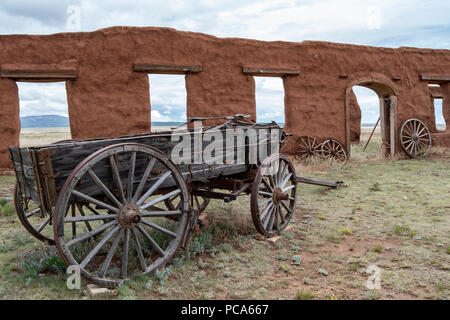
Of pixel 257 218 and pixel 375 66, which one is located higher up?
pixel 375 66

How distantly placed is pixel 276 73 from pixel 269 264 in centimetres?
706

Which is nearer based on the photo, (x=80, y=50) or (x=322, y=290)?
(x=322, y=290)

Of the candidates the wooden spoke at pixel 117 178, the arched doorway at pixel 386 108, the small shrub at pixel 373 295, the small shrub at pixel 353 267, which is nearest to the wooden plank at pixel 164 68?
the arched doorway at pixel 386 108

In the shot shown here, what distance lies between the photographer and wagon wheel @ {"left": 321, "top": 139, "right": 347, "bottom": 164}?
1013cm

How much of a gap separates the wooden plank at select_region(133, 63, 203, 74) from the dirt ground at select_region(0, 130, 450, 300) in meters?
4.03

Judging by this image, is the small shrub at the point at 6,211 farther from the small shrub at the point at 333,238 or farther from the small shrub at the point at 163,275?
the small shrub at the point at 333,238

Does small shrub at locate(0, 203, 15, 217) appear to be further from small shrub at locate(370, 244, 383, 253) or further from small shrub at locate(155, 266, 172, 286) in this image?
small shrub at locate(370, 244, 383, 253)

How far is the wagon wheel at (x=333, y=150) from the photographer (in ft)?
33.2

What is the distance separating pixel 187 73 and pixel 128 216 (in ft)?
21.7

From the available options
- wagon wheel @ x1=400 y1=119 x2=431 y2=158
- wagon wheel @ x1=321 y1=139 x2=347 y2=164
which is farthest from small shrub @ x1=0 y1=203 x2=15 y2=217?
wagon wheel @ x1=400 y1=119 x2=431 y2=158
